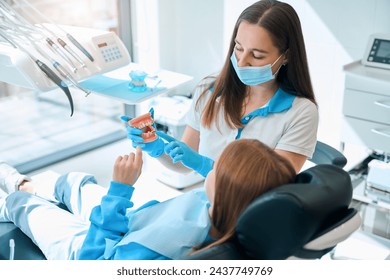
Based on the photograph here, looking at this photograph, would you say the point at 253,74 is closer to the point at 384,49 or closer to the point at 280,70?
the point at 280,70

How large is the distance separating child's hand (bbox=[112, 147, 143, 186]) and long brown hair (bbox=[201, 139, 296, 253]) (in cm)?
30

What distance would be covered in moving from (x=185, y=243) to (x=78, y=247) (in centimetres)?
48

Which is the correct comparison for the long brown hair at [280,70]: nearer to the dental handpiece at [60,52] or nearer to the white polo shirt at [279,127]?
the white polo shirt at [279,127]

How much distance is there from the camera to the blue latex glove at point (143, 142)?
171cm

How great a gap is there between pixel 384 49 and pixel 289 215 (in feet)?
5.90

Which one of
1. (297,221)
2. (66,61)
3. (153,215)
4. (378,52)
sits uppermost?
(66,61)

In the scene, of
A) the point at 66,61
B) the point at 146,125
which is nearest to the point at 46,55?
the point at 66,61

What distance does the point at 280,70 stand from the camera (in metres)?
1.86

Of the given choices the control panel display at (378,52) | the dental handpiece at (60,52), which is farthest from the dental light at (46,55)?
the control panel display at (378,52)

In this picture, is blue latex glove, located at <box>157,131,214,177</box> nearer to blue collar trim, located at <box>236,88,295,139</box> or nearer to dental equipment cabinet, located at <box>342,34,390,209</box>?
blue collar trim, located at <box>236,88,295,139</box>

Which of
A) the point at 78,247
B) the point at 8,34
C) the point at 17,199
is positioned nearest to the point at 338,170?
the point at 78,247

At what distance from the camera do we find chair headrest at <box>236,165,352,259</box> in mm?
1189

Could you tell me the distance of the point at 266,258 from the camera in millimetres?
1279

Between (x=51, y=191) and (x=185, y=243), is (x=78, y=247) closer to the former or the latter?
(x=185, y=243)
